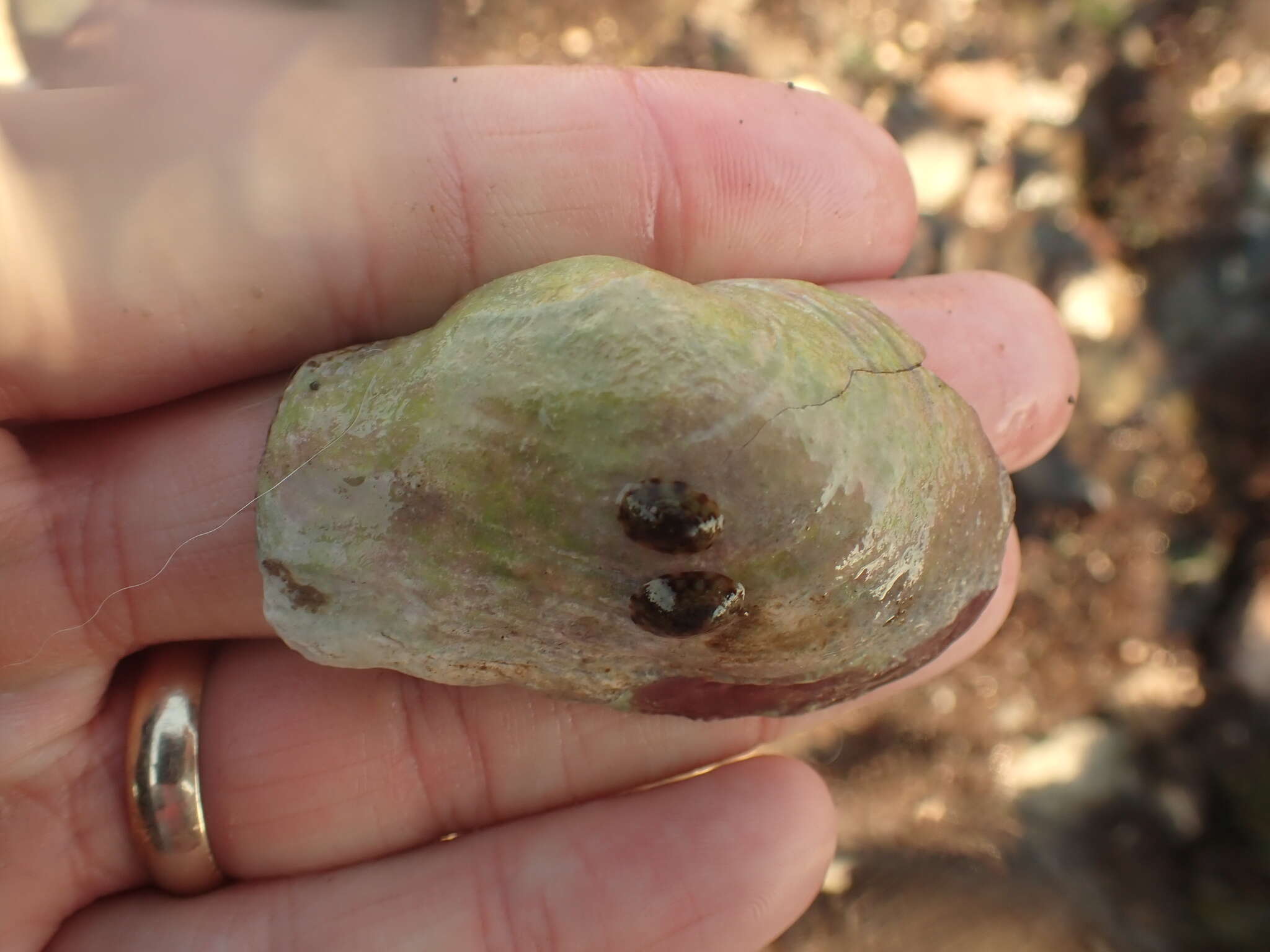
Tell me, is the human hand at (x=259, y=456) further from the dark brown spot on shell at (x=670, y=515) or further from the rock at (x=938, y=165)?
the rock at (x=938, y=165)

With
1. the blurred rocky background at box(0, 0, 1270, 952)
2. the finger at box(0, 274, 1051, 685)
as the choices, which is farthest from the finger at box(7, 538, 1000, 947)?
the blurred rocky background at box(0, 0, 1270, 952)

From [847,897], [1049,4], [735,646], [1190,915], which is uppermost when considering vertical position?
[1049,4]

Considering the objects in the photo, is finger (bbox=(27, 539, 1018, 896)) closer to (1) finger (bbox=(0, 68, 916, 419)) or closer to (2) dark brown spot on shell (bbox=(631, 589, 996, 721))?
(2) dark brown spot on shell (bbox=(631, 589, 996, 721))

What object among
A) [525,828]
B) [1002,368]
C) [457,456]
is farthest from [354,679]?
[1002,368]

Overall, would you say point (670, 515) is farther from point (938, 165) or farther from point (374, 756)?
point (938, 165)

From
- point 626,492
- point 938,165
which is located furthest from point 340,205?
point 938,165

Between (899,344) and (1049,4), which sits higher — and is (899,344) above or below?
below

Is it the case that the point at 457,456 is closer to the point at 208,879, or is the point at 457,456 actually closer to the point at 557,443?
the point at 557,443

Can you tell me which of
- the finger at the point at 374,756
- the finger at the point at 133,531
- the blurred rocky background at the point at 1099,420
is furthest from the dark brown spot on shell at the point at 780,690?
the blurred rocky background at the point at 1099,420
